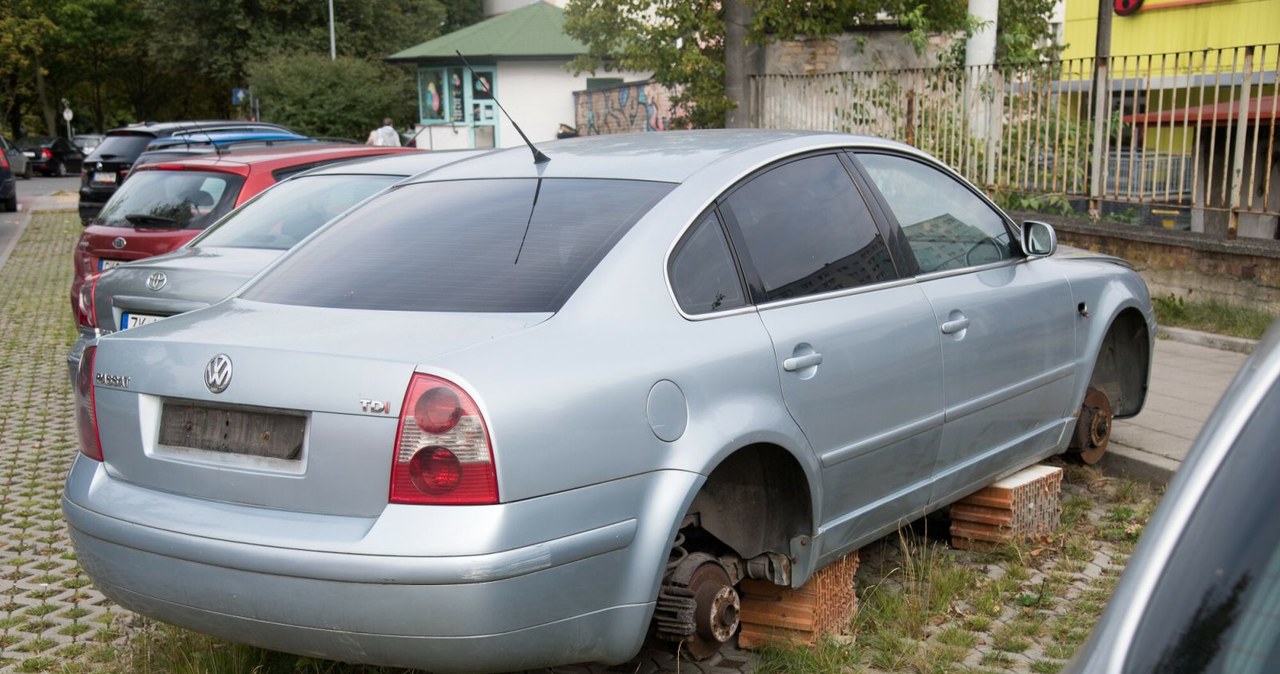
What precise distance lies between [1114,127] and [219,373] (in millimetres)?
9204

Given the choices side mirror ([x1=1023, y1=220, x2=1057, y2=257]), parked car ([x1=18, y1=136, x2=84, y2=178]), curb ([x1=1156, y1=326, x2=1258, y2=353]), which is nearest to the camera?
side mirror ([x1=1023, y1=220, x2=1057, y2=257])

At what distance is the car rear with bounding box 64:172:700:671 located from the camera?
3.15 meters

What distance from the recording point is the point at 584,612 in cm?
333

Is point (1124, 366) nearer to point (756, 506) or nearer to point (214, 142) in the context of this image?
point (756, 506)

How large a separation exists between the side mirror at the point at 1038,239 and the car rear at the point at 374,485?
2.17 m

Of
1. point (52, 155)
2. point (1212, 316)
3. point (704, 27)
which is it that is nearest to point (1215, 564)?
point (1212, 316)

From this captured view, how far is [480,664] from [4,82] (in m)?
71.3

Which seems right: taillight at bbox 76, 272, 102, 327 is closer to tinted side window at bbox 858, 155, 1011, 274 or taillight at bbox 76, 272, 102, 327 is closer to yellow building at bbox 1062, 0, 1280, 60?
tinted side window at bbox 858, 155, 1011, 274

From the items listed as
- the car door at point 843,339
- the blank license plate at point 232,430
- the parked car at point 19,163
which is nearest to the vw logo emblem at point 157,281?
the blank license plate at point 232,430

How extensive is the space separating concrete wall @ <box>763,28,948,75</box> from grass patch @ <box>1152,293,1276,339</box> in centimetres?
875

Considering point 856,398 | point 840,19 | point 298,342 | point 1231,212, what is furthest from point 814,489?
point 840,19

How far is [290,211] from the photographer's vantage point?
7438 millimetres

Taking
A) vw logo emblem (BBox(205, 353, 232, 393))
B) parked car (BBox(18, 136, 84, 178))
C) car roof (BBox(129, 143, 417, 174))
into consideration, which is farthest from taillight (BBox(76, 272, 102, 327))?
parked car (BBox(18, 136, 84, 178))

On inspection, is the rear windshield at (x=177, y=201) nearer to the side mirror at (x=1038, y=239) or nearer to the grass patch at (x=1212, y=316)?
the side mirror at (x=1038, y=239)
